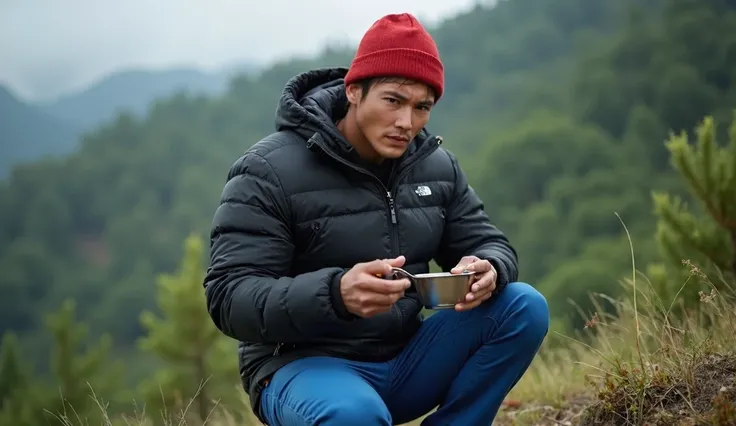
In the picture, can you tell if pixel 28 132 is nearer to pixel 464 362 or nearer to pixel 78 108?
pixel 78 108

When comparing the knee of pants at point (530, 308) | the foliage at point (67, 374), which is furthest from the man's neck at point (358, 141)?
the foliage at point (67, 374)

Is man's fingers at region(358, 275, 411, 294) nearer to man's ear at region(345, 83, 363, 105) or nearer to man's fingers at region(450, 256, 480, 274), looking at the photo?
man's fingers at region(450, 256, 480, 274)

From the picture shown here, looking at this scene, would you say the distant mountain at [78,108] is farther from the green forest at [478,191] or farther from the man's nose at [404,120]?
the man's nose at [404,120]


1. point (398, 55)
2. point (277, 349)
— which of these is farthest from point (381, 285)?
point (398, 55)

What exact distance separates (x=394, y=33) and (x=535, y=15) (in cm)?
8673

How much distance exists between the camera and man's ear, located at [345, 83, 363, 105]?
2.77 m

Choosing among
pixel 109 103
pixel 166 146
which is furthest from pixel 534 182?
pixel 109 103

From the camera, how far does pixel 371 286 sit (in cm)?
219

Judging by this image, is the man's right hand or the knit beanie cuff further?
the knit beanie cuff

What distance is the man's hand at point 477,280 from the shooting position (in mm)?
2445

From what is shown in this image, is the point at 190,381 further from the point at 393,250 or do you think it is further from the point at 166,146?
the point at 166,146

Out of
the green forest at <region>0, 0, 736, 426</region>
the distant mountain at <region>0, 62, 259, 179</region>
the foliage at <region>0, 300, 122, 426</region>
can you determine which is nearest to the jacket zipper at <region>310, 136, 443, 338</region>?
the green forest at <region>0, 0, 736, 426</region>

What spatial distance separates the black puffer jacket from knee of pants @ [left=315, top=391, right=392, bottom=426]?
22cm

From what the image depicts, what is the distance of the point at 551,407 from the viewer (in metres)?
3.43
